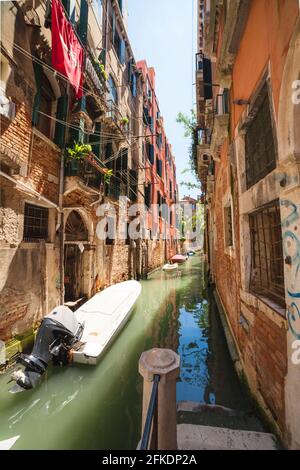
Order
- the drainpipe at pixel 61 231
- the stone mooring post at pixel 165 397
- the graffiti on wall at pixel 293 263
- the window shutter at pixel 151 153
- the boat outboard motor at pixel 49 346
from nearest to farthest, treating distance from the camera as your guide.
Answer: the stone mooring post at pixel 165 397 → the graffiti on wall at pixel 293 263 → the boat outboard motor at pixel 49 346 → the drainpipe at pixel 61 231 → the window shutter at pixel 151 153

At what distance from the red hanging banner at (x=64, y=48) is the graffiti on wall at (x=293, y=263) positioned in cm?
575

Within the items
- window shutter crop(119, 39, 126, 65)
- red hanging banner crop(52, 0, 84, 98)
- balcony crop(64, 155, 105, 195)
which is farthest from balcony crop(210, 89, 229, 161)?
window shutter crop(119, 39, 126, 65)

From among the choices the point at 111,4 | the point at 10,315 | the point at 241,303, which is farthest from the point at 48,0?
the point at 241,303

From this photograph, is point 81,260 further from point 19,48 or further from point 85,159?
point 19,48

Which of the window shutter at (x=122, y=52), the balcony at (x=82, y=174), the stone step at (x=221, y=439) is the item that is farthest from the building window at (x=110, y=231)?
the window shutter at (x=122, y=52)

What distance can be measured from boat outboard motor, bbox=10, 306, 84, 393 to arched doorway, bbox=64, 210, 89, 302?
311 cm

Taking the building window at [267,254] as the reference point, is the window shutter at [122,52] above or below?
above

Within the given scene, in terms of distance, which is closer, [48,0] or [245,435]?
[245,435]

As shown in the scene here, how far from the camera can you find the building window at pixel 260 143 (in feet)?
8.45

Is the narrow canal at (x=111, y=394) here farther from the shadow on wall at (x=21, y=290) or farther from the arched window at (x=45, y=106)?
the arched window at (x=45, y=106)

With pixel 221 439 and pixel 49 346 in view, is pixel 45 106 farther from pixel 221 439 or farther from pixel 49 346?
pixel 221 439

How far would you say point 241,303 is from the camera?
11.5 feet

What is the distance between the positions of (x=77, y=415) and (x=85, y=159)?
5934 millimetres

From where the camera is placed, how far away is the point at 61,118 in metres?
6.15
